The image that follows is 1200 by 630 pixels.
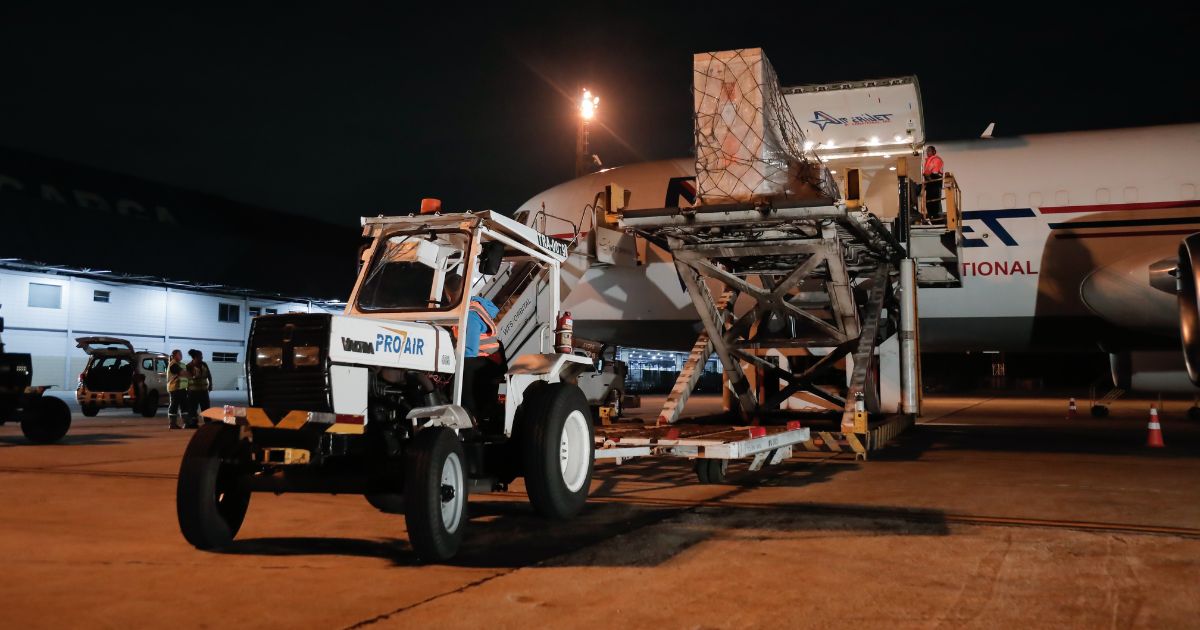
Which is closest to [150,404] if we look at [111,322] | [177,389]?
[177,389]

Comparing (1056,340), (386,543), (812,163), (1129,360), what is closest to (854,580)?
(386,543)

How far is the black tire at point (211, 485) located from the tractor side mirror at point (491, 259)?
6.02 ft

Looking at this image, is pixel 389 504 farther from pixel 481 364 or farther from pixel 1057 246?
pixel 1057 246

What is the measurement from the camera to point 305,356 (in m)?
4.84

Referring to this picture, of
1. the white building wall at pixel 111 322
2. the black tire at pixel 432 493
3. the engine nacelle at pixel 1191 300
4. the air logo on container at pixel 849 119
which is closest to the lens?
the black tire at pixel 432 493

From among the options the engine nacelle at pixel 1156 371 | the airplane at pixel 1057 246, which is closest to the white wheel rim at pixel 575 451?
the airplane at pixel 1057 246

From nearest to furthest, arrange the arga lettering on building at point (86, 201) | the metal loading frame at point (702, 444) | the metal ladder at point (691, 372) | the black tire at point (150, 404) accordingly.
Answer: the metal loading frame at point (702, 444) < the metal ladder at point (691, 372) < the black tire at point (150, 404) < the arga lettering on building at point (86, 201)

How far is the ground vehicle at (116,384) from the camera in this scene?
20734 mm

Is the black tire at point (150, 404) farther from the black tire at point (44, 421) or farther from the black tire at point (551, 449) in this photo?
the black tire at point (551, 449)

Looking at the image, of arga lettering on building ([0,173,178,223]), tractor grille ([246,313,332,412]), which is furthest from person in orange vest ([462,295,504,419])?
arga lettering on building ([0,173,178,223])

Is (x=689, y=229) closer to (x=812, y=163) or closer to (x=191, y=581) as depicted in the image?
(x=812, y=163)

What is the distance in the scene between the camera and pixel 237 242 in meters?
38.5

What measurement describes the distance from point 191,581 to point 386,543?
127cm

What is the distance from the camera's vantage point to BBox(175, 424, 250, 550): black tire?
507cm
